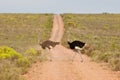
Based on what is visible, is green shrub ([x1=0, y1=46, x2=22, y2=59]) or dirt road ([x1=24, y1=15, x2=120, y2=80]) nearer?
dirt road ([x1=24, y1=15, x2=120, y2=80])

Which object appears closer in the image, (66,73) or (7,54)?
(66,73)

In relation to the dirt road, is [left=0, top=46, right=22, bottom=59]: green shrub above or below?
below

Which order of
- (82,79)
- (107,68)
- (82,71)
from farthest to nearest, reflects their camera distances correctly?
1. (107,68)
2. (82,71)
3. (82,79)

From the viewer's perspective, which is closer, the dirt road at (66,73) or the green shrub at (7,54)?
the dirt road at (66,73)

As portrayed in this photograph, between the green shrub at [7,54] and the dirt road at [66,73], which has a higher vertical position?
the dirt road at [66,73]

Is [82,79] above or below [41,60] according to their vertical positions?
above

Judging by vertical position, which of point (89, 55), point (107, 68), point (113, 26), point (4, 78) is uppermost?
point (4, 78)

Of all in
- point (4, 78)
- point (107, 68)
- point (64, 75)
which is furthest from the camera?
point (107, 68)

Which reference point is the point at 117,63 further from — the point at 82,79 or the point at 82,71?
the point at 82,79

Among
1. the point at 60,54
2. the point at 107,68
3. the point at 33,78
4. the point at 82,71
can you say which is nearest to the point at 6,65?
the point at 33,78

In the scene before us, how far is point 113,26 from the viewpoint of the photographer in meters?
64.8

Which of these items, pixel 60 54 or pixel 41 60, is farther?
pixel 60 54

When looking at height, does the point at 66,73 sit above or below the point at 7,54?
above

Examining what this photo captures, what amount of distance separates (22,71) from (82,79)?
9.65ft
